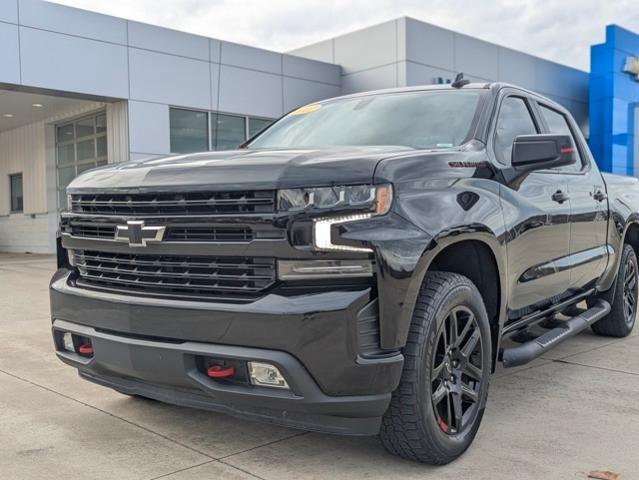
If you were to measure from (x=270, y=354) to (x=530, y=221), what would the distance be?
1.89 metres

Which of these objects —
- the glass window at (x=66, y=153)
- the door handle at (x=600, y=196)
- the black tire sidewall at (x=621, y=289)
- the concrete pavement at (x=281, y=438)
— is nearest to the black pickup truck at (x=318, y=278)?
the concrete pavement at (x=281, y=438)

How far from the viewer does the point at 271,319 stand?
2588 mm

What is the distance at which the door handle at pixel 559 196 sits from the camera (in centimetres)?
418

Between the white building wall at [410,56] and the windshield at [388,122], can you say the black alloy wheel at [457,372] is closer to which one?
the windshield at [388,122]

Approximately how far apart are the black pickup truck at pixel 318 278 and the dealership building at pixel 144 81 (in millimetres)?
9882

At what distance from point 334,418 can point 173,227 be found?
1028mm

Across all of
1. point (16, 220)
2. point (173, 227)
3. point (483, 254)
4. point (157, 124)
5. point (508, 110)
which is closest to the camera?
point (173, 227)

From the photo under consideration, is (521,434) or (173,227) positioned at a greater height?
(173,227)

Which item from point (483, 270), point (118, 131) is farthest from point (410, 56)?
point (483, 270)

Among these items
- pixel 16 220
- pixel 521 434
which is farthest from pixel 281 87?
pixel 521 434

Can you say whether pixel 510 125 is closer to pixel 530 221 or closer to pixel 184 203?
pixel 530 221

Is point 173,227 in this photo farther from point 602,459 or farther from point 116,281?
point 602,459

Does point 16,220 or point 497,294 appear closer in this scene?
point 497,294

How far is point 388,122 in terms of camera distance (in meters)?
3.90
